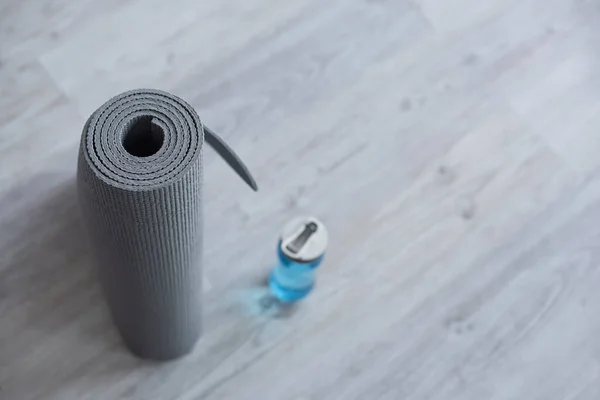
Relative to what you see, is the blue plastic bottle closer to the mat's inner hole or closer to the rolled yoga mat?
the rolled yoga mat

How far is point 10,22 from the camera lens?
1476 millimetres

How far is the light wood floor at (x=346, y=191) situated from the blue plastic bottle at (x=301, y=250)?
76 millimetres

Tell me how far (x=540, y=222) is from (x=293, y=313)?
48 cm

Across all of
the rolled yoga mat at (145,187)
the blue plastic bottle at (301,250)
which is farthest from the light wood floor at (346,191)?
the rolled yoga mat at (145,187)

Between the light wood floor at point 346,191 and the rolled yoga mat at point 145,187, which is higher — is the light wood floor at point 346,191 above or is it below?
below

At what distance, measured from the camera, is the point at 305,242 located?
1.21 metres

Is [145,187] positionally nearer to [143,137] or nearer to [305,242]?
[143,137]

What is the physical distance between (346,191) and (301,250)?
243mm

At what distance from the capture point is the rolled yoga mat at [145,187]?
2.56 feet

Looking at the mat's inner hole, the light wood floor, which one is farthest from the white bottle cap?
the mat's inner hole

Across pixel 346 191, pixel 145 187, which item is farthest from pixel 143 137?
pixel 346 191

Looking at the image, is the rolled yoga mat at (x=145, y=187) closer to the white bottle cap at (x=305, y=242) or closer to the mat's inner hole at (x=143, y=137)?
the mat's inner hole at (x=143, y=137)

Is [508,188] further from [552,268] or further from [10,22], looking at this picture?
[10,22]

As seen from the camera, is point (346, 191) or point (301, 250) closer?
point (301, 250)
